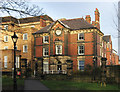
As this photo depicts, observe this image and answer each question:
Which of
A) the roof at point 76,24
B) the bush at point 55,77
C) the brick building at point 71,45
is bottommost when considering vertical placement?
the bush at point 55,77

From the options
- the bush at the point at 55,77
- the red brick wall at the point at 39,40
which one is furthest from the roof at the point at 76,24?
the bush at the point at 55,77

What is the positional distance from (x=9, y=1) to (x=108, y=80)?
1469 centimetres

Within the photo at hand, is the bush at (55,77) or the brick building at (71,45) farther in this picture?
the brick building at (71,45)

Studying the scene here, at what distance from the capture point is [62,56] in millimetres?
33469

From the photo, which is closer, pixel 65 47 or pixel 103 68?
pixel 103 68

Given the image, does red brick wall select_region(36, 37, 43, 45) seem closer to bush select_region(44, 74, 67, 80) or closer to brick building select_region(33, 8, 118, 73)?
brick building select_region(33, 8, 118, 73)

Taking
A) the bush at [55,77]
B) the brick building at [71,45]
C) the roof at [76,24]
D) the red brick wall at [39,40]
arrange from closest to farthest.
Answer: the bush at [55,77]
the brick building at [71,45]
the roof at [76,24]
the red brick wall at [39,40]

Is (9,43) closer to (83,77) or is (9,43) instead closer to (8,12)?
(83,77)

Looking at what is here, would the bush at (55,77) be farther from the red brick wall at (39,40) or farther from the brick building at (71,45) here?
the red brick wall at (39,40)

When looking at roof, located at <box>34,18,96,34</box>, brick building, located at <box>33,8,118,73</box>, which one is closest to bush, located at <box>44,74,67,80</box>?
brick building, located at <box>33,8,118,73</box>

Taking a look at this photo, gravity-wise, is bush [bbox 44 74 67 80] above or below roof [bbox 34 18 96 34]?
Result: below

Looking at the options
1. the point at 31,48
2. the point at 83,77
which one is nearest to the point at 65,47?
the point at 31,48

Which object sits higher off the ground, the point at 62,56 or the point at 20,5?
the point at 20,5

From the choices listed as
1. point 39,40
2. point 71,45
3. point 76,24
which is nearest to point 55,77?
point 71,45
